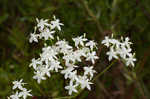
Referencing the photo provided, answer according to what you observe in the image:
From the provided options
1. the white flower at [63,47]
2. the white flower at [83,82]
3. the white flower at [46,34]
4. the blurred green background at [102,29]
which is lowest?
the white flower at [83,82]

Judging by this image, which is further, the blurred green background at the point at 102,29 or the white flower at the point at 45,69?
the blurred green background at the point at 102,29

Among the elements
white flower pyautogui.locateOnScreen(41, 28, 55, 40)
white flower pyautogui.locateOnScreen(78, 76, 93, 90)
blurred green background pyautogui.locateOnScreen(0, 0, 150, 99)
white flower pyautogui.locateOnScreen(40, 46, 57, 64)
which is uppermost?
blurred green background pyautogui.locateOnScreen(0, 0, 150, 99)

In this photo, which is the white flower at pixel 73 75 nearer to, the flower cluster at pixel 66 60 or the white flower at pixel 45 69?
the flower cluster at pixel 66 60

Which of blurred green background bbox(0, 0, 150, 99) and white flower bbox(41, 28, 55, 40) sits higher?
blurred green background bbox(0, 0, 150, 99)

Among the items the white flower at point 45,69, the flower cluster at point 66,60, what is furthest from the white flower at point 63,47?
the white flower at point 45,69

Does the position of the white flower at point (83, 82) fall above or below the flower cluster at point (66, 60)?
below

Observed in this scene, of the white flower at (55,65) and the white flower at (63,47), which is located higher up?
the white flower at (63,47)

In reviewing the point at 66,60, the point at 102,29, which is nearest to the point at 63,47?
the point at 66,60

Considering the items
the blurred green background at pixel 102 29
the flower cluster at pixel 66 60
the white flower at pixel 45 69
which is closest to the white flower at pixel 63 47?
the flower cluster at pixel 66 60


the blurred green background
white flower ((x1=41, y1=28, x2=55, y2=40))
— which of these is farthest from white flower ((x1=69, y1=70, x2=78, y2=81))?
the blurred green background

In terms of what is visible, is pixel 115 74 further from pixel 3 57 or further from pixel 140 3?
pixel 3 57

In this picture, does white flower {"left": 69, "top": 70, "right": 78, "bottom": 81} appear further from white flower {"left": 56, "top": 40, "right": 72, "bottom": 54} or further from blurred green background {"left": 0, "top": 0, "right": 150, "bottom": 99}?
blurred green background {"left": 0, "top": 0, "right": 150, "bottom": 99}

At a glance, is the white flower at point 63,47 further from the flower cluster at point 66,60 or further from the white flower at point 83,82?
the white flower at point 83,82
